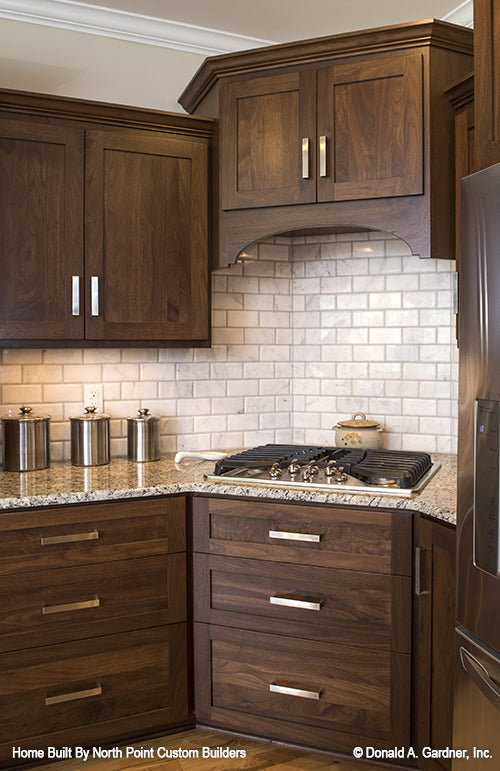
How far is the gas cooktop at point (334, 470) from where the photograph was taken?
213cm

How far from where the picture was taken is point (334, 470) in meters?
2.29

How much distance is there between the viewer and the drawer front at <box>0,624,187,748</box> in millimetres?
2070

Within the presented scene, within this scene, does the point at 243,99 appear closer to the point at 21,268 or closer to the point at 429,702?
the point at 21,268

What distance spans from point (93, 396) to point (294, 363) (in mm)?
952

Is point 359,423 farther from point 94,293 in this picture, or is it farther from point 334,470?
point 94,293

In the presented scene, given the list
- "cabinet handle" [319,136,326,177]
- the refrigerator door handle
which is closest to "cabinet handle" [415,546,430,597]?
the refrigerator door handle

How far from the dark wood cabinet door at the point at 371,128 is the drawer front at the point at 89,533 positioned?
4.32 feet

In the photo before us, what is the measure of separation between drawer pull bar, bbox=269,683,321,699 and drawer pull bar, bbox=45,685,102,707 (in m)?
0.58

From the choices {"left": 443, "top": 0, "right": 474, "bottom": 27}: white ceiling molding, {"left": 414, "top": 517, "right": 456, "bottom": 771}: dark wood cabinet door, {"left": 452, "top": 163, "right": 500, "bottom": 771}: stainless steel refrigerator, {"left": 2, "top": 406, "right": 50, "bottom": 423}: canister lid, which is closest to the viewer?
{"left": 452, "top": 163, "right": 500, "bottom": 771}: stainless steel refrigerator

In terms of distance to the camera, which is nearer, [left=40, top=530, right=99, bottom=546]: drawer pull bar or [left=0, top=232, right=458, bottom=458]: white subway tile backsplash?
[left=40, top=530, right=99, bottom=546]: drawer pull bar

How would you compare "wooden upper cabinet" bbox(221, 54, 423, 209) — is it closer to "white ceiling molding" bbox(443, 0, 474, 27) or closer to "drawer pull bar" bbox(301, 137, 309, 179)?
"drawer pull bar" bbox(301, 137, 309, 179)

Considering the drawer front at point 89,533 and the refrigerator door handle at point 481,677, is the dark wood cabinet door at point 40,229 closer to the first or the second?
the drawer front at point 89,533

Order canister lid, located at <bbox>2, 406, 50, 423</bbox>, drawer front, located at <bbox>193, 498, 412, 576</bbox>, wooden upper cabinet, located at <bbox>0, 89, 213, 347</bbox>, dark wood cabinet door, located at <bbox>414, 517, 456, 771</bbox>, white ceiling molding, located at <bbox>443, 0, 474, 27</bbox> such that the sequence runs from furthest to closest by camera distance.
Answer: white ceiling molding, located at <bbox>443, 0, 474, 27</bbox> → canister lid, located at <bbox>2, 406, 50, 423</bbox> → wooden upper cabinet, located at <bbox>0, 89, 213, 347</bbox> → drawer front, located at <bbox>193, 498, 412, 576</bbox> → dark wood cabinet door, located at <bbox>414, 517, 456, 771</bbox>

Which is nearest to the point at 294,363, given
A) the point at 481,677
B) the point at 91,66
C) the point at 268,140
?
the point at 268,140
